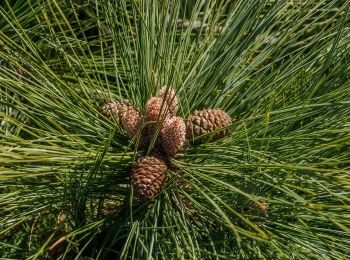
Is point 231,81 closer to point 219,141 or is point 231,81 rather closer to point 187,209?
point 219,141

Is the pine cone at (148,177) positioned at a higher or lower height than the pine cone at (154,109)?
lower

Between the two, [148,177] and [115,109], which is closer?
[148,177]

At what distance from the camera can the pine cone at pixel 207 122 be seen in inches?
52.5

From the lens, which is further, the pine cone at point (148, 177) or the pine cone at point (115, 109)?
the pine cone at point (115, 109)

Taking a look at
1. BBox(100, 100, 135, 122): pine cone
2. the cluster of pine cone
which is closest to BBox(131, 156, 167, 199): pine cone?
the cluster of pine cone

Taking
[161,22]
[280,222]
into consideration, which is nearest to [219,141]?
[280,222]

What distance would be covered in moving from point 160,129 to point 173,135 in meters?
0.03

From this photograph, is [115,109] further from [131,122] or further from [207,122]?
[207,122]

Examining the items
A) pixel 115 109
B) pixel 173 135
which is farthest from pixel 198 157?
pixel 115 109

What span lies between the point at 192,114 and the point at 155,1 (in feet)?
0.85

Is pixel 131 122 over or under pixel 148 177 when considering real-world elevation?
over

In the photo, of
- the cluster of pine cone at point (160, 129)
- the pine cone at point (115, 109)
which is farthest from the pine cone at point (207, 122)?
the pine cone at point (115, 109)

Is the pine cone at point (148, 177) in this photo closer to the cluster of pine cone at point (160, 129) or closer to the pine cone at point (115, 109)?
the cluster of pine cone at point (160, 129)

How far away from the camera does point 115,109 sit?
1.39 metres
